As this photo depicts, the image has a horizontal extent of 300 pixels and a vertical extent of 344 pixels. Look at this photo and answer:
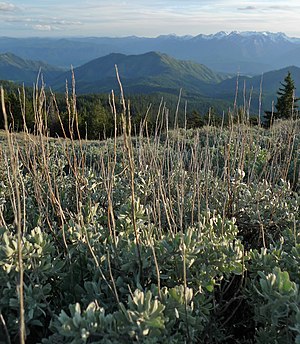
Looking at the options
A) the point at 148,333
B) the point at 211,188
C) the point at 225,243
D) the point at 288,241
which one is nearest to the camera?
the point at 148,333

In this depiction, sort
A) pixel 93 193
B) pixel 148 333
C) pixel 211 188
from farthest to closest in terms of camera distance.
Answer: pixel 211 188
pixel 93 193
pixel 148 333

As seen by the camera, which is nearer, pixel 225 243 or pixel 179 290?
pixel 179 290

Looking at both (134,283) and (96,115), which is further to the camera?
(96,115)

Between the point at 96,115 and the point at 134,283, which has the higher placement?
the point at 134,283

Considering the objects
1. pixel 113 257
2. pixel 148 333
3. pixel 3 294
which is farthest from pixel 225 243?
pixel 3 294

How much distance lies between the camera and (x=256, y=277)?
2482 millimetres

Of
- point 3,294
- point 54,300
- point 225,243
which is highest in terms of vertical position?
point 225,243

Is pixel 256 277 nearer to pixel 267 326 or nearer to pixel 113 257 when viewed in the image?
pixel 267 326

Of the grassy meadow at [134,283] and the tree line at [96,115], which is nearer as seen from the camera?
the grassy meadow at [134,283]

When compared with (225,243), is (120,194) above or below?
below

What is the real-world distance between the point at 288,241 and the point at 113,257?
4.48ft

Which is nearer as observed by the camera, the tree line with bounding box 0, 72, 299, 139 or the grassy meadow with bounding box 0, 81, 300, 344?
the grassy meadow with bounding box 0, 81, 300, 344

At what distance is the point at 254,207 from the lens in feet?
12.0

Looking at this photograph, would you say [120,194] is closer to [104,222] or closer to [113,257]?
[104,222]
